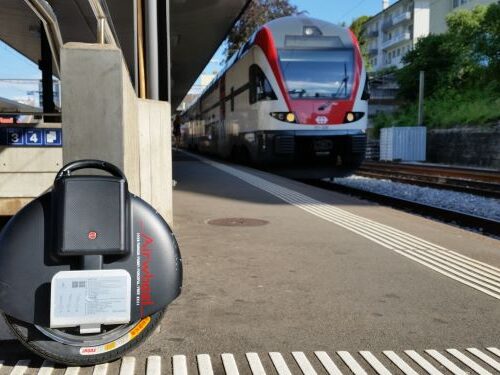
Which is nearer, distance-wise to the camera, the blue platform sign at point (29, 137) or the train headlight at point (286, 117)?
the blue platform sign at point (29, 137)

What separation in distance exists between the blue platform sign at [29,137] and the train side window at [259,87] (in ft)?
23.2

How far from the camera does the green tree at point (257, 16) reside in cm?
2784

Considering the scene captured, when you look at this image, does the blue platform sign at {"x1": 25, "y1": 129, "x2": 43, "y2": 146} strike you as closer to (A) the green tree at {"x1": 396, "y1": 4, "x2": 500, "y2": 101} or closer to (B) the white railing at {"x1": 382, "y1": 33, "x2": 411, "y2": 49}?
(A) the green tree at {"x1": 396, "y1": 4, "x2": 500, "y2": 101}

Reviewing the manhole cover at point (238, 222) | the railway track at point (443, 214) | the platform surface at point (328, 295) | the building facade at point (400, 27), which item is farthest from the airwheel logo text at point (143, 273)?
the building facade at point (400, 27)

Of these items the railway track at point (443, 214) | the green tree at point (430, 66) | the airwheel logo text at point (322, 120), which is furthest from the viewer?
the green tree at point (430, 66)

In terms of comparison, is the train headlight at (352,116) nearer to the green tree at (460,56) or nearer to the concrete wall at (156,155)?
the concrete wall at (156,155)

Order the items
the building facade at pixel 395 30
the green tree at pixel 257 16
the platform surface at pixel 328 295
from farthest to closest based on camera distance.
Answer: the building facade at pixel 395 30
the green tree at pixel 257 16
the platform surface at pixel 328 295

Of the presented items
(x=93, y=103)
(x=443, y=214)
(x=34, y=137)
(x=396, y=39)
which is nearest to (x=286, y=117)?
(x=443, y=214)

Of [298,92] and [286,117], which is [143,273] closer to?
[286,117]

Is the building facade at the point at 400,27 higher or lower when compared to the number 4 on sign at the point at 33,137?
higher

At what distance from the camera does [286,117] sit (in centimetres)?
1242

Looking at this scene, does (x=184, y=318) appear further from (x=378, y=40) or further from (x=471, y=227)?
(x=378, y=40)

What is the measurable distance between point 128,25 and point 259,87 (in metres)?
4.15

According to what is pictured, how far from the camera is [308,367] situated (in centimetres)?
291
